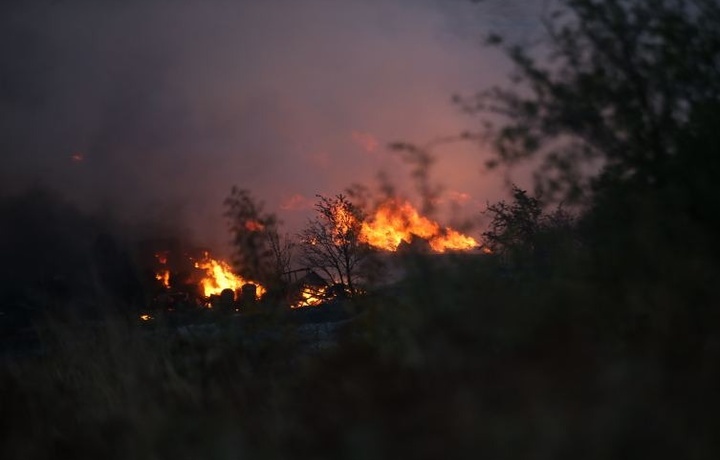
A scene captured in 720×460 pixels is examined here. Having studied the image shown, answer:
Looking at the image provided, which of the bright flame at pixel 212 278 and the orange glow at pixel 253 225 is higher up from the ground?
the bright flame at pixel 212 278

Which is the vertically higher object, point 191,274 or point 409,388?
point 191,274

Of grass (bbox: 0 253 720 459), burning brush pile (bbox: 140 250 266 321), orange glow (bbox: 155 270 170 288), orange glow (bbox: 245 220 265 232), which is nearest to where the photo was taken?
grass (bbox: 0 253 720 459)

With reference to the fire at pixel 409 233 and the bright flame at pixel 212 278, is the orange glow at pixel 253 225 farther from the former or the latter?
the bright flame at pixel 212 278

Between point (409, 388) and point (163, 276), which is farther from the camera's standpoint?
point (163, 276)

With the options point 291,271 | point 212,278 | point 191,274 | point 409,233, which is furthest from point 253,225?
point 191,274

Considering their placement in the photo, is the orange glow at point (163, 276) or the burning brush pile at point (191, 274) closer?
the burning brush pile at point (191, 274)

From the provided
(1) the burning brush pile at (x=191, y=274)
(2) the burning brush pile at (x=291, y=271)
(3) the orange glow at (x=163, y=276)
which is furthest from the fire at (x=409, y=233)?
(3) the orange glow at (x=163, y=276)

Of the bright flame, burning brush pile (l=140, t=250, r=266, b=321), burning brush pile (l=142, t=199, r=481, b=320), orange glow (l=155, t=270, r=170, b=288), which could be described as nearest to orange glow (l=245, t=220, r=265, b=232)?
burning brush pile (l=142, t=199, r=481, b=320)

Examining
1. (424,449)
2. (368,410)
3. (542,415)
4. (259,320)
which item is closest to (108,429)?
(259,320)

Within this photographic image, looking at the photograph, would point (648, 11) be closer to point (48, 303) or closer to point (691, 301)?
point (691, 301)

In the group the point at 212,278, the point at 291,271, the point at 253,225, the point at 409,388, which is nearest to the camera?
the point at 409,388

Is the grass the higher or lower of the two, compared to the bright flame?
lower

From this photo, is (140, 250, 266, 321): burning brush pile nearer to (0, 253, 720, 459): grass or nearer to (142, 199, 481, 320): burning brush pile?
(142, 199, 481, 320): burning brush pile

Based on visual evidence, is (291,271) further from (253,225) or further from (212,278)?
(212,278)
